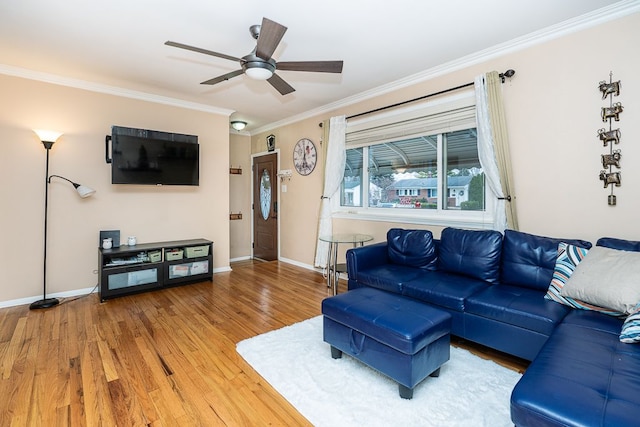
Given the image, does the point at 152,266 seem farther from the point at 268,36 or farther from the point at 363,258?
the point at 268,36

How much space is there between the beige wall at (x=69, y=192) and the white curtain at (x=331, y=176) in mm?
2047

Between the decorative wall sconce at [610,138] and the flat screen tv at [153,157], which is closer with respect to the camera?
the decorative wall sconce at [610,138]

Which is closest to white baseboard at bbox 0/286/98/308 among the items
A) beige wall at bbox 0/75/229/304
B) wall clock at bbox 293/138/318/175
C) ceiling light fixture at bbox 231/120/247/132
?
beige wall at bbox 0/75/229/304

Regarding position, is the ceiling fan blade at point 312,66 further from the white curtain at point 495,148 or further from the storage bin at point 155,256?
the storage bin at point 155,256

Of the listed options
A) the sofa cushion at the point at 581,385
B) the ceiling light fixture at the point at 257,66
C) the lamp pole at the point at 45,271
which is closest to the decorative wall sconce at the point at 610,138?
the sofa cushion at the point at 581,385

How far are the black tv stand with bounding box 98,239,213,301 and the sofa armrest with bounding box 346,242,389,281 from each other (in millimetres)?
2283

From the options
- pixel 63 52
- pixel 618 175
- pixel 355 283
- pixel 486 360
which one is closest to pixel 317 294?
pixel 355 283

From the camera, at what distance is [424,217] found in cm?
371

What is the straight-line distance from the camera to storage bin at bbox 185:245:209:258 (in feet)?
14.1

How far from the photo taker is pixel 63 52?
10.2 ft

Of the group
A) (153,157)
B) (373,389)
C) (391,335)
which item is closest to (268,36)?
(391,335)

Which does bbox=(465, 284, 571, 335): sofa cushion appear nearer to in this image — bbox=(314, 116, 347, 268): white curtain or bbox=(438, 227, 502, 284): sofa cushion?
bbox=(438, 227, 502, 284): sofa cushion

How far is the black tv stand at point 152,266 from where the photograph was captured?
369 cm

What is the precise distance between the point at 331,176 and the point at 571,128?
9.34 feet
